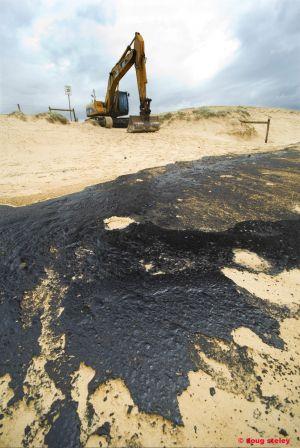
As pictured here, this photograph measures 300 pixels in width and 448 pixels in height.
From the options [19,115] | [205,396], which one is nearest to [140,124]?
[19,115]

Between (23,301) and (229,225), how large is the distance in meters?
2.07

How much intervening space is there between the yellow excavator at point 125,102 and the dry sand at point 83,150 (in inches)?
31.4

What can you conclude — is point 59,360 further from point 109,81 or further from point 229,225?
point 109,81

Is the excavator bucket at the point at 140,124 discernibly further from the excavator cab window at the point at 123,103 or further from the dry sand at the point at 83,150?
the excavator cab window at the point at 123,103

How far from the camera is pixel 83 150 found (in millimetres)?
8336

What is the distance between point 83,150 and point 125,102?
7.23 metres

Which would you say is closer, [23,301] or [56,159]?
[23,301]

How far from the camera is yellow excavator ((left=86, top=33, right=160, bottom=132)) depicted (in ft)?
32.5

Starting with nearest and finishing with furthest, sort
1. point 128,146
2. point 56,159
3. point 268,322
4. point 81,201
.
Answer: point 268,322 → point 81,201 → point 56,159 → point 128,146

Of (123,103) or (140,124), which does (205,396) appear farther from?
(123,103)

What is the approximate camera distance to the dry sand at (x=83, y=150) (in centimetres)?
477

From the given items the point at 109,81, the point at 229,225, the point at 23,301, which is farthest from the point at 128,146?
the point at 23,301

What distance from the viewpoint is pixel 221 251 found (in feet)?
6.81

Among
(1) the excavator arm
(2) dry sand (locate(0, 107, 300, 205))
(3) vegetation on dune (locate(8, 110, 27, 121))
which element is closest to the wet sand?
(2) dry sand (locate(0, 107, 300, 205))
